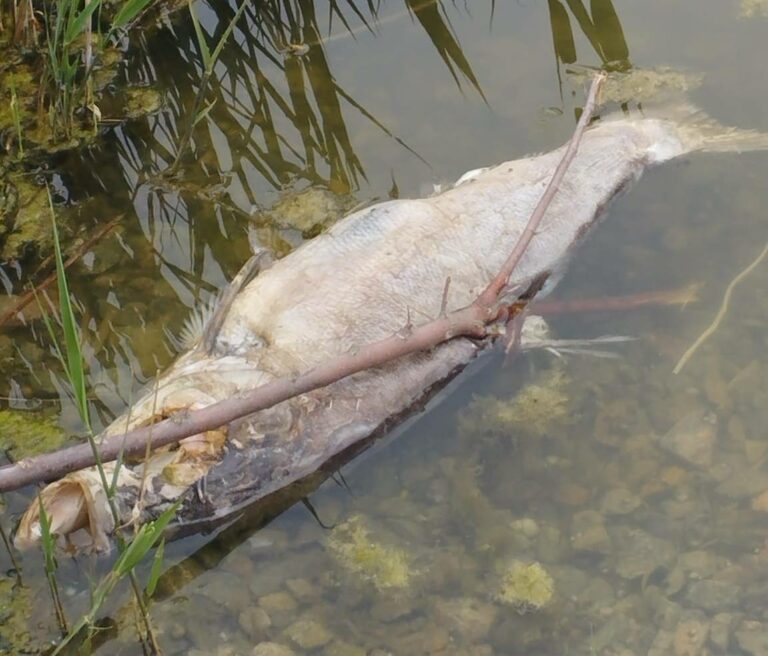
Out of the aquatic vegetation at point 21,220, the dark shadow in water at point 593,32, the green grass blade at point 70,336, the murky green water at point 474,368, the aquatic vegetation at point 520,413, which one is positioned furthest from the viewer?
the dark shadow in water at point 593,32

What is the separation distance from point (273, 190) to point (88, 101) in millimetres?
927

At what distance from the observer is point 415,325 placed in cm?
365

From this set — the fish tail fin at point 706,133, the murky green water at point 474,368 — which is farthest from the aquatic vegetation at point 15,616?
the fish tail fin at point 706,133

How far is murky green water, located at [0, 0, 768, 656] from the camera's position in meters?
3.45

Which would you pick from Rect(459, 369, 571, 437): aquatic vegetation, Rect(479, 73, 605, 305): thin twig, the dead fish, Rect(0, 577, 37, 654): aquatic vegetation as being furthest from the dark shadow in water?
Rect(0, 577, 37, 654): aquatic vegetation

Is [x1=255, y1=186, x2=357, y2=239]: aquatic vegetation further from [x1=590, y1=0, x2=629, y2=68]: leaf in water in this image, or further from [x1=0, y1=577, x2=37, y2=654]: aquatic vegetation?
[x1=0, y1=577, x2=37, y2=654]: aquatic vegetation

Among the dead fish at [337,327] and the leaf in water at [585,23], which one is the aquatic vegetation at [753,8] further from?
the dead fish at [337,327]

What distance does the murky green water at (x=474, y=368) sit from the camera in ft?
11.3

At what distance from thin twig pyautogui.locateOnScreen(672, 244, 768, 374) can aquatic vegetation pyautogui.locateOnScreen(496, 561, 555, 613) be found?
107cm

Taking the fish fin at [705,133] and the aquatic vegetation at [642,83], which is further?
the aquatic vegetation at [642,83]

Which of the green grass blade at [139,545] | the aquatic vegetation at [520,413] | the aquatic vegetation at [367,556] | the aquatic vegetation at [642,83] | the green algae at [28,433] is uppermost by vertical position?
the aquatic vegetation at [642,83]

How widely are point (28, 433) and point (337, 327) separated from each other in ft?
3.90

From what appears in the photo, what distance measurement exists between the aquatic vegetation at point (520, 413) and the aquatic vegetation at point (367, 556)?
0.57 metres

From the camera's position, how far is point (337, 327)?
3.59 metres
